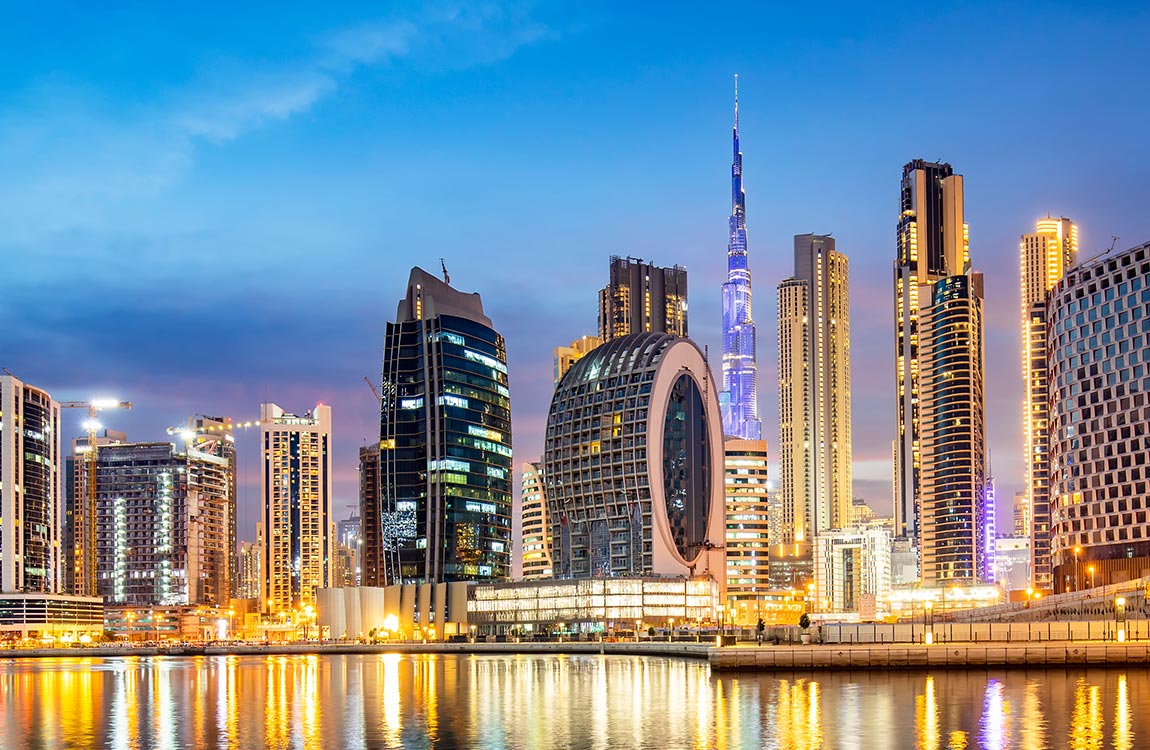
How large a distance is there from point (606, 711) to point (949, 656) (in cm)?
4312

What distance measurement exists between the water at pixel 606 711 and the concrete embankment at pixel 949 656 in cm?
463

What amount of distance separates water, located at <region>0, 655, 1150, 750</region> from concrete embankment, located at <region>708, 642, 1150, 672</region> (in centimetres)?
463

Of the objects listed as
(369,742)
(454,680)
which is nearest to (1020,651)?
(454,680)

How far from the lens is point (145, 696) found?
11275 centimetres

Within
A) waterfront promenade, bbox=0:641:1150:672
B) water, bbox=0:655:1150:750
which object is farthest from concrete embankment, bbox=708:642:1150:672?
water, bbox=0:655:1150:750

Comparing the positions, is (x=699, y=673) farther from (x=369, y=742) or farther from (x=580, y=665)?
(x=369, y=742)

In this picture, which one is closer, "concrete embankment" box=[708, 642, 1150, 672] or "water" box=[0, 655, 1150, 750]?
"water" box=[0, 655, 1150, 750]

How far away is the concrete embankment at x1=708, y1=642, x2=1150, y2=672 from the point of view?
117188mm

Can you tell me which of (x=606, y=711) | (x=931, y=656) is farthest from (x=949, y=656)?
(x=606, y=711)

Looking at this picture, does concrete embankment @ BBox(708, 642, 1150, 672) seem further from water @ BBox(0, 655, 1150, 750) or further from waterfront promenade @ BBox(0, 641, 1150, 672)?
water @ BBox(0, 655, 1150, 750)

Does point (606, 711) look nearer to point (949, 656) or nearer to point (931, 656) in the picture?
point (931, 656)

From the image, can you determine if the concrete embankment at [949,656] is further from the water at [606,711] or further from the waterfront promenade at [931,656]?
the water at [606,711]

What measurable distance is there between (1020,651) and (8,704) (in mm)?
79534

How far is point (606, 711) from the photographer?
86.7m
